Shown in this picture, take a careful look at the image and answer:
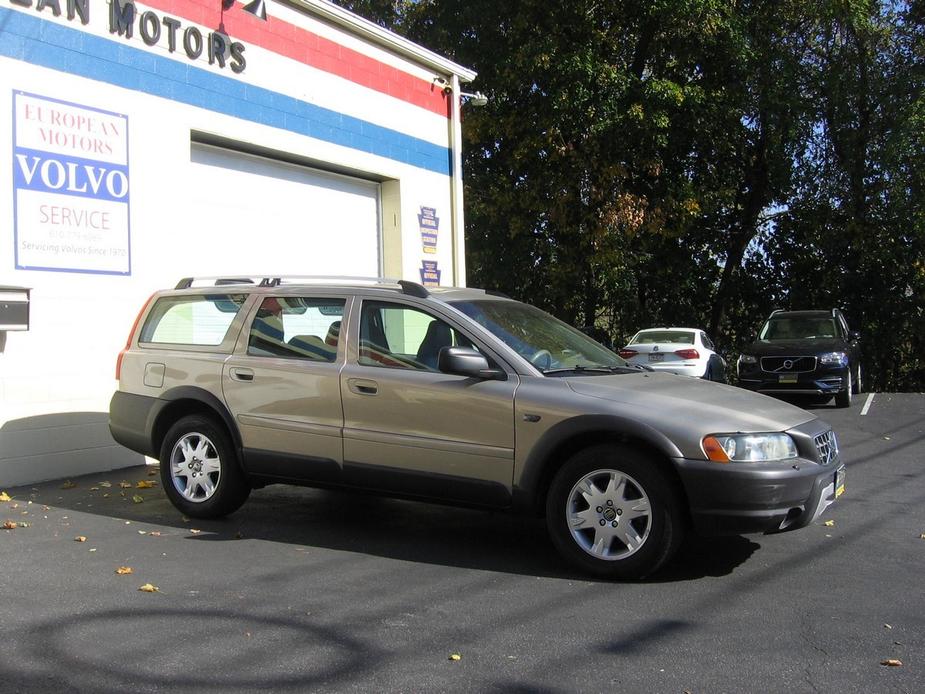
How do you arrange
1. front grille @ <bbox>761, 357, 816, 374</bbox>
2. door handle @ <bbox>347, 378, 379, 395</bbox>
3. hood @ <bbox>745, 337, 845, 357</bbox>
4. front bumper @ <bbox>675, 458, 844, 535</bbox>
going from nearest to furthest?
front bumper @ <bbox>675, 458, 844, 535</bbox>, door handle @ <bbox>347, 378, 379, 395</bbox>, front grille @ <bbox>761, 357, 816, 374</bbox>, hood @ <bbox>745, 337, 845, 357</bbox>

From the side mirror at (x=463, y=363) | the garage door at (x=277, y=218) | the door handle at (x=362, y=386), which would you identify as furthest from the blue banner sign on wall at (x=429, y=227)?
the side mirror at (x=463, y=363)

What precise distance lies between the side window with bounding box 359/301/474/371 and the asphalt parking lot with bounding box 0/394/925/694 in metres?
1.21

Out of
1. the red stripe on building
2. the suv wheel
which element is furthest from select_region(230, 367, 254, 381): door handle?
the suv wheel

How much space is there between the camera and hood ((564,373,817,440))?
521 centimetres

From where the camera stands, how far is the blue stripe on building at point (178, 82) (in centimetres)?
852

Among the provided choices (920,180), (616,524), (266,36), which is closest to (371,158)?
(266,36)

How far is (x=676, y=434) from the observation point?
5164 millimetres

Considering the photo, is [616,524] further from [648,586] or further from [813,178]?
[813,178]

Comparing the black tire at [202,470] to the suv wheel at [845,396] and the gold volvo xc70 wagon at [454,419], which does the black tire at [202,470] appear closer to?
the gold volvo xc70 wagon at [454,419]

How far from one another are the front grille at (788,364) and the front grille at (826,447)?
10.5 meters

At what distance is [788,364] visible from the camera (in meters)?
15.9

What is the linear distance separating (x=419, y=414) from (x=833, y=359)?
38.2 feet

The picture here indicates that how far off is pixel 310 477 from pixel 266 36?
665 centimetres

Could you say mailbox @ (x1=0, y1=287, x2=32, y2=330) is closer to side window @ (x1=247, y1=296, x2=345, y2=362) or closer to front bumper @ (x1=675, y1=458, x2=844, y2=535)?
side window @ (x1=247, y1=296, x2=345, y2=362)
